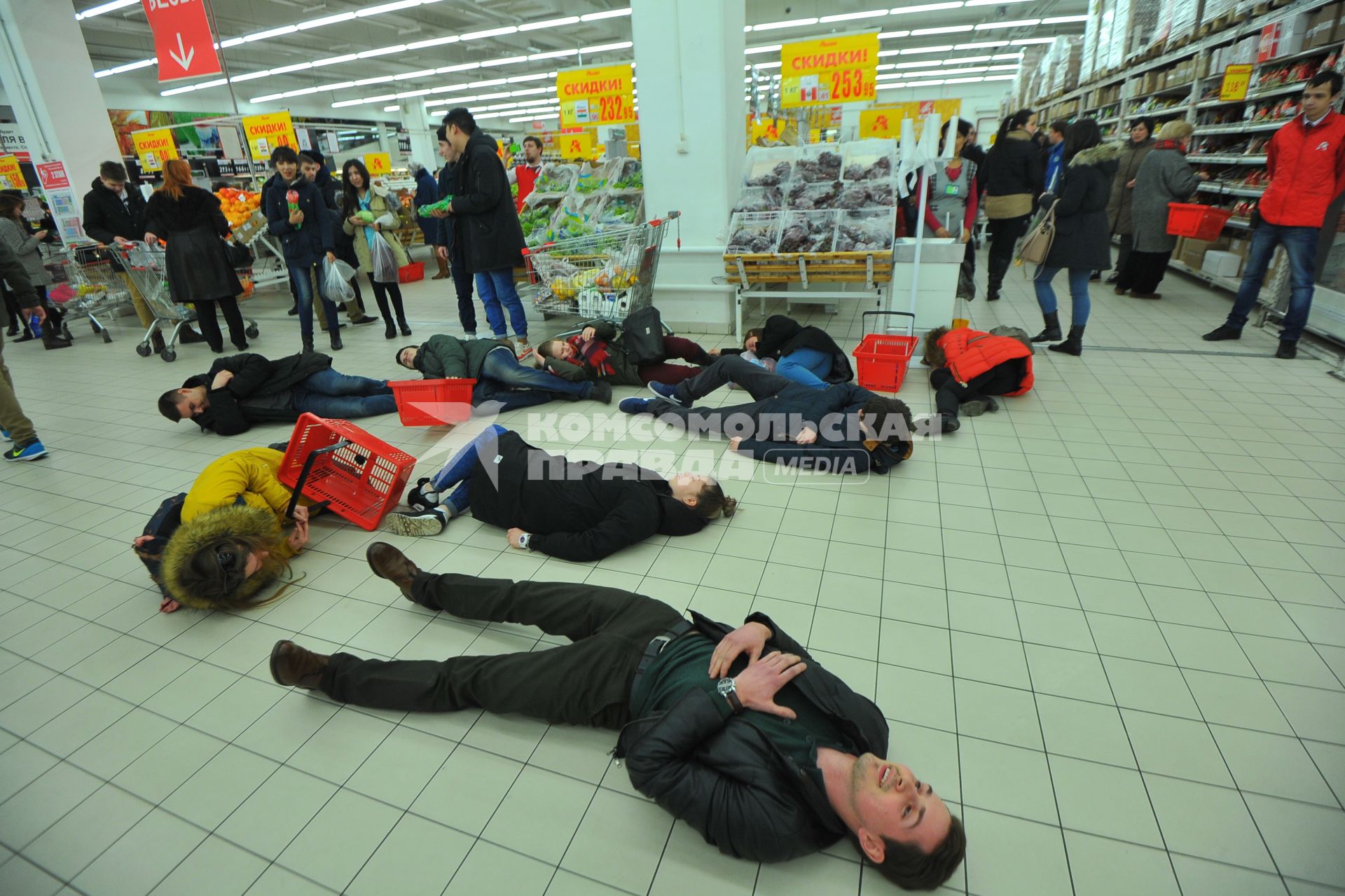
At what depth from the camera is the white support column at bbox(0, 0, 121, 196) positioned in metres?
7.82

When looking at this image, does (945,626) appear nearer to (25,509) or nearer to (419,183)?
(25,509)

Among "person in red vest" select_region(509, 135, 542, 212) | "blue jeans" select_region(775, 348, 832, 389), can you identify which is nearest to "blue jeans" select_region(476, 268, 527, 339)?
"person in red vest" select_region(509, 135, 542, 212)

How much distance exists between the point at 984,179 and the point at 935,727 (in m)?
6.38

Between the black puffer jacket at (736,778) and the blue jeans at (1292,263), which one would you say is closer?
the black puffer jacket at (736,778)

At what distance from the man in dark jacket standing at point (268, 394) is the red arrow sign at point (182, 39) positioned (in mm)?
3309

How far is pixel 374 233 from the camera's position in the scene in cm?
661

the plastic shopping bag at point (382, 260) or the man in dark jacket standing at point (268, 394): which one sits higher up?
the plastic shopping bag at point (382, 260)

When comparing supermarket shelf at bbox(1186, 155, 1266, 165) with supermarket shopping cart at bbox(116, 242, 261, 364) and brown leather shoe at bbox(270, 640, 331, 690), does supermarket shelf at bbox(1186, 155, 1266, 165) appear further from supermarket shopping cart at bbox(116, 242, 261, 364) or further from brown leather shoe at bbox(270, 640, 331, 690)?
supermarket shopping cart at bbox(116, 242, 261, 364)

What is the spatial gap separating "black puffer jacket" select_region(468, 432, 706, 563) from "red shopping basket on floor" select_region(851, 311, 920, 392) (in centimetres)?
216

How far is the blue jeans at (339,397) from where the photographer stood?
459 centimetres

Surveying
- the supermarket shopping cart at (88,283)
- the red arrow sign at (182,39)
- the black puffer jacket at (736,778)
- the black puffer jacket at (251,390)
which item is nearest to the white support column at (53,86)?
the supermarket shopping cart at (88,283)

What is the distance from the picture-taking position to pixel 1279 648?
2244 mm

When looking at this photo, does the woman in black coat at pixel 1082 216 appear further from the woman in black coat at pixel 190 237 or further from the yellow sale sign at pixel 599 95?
the woman in black coat at pixel 190 237

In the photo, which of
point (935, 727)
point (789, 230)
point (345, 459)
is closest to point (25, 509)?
point (345, 459)
